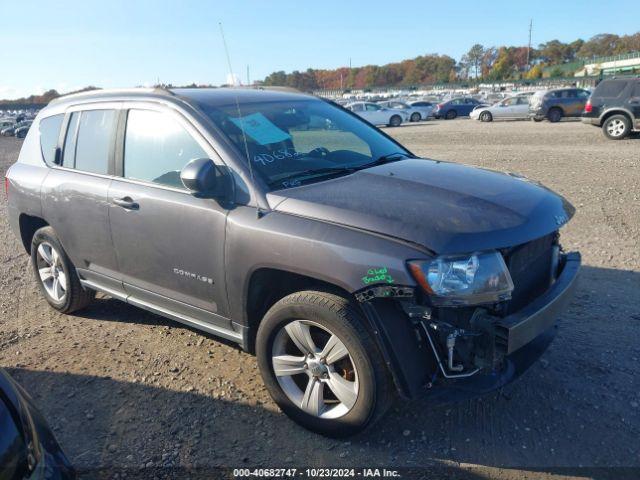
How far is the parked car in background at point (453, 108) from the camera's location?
37.0 m

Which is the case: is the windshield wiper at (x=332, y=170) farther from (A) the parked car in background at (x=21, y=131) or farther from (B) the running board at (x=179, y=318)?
(A) the parked car in background at (x=21, y=131)

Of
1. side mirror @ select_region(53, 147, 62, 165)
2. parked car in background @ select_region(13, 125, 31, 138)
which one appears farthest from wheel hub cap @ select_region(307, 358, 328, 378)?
parked car in background @ select_region(13, 125, 31, 138)

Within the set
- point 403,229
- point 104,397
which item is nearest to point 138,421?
point 104,397

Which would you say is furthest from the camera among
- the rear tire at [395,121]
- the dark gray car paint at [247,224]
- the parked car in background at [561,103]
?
the rear tire at [395,121]

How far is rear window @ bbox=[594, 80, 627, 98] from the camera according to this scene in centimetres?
1571

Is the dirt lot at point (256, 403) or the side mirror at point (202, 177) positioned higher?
the side mirror at point (202, 177)

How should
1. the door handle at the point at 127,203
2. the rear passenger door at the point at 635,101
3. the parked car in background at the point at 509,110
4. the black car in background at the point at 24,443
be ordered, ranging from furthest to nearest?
the parked car in background at the point at 509,110, the rear passenger door at the point at 635,101, the door handle at the point at 127,203, the black car in background at the point at 24,443

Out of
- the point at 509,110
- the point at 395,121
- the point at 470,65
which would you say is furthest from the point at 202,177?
the point at 470,65

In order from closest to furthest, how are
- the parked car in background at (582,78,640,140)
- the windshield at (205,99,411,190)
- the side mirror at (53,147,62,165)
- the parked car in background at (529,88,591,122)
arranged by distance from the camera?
the windshield at (205,99,411,190)
the side mirror at (53,147,62,165)
the parked car in background at (582,78,640,140)
the parked car in background at (529,88,591,122)

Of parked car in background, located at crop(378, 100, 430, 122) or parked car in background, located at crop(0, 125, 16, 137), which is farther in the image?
parked car in background, located at crop(0, 125, 16, 137)

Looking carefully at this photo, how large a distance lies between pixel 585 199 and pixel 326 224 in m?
6.55

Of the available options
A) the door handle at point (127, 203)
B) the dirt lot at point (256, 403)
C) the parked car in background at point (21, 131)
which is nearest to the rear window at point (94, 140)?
the door handle at point (127, 203)

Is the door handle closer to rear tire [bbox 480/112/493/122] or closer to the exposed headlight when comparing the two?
the exposed headlight

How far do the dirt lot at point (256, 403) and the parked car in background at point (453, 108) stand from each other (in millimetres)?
33385
